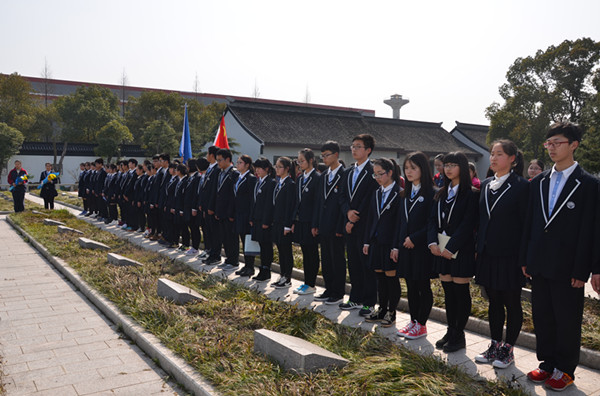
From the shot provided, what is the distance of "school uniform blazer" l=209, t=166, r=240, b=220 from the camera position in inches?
332

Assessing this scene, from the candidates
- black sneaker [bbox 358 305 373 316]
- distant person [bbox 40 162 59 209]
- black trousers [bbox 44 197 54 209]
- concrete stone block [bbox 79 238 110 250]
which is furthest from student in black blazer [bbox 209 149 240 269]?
black trousers [bbox 44 197 54 209]

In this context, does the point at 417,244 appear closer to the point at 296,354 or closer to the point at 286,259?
the point at 296,354

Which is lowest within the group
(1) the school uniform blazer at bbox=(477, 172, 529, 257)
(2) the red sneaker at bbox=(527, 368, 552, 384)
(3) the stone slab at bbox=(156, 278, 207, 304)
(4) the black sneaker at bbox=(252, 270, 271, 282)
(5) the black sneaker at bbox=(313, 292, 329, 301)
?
(4) the black sneaker at bbox=(252, 270, 271, 282)

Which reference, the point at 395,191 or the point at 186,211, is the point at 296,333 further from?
the point at 186,211

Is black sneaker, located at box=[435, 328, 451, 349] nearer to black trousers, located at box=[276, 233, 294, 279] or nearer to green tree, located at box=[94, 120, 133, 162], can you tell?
black trousers, located at box=[276, 233, 294, 279]

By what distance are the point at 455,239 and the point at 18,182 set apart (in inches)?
678

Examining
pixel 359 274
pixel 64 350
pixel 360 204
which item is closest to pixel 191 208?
pixel 359 274

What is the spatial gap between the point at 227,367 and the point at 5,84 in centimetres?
4002

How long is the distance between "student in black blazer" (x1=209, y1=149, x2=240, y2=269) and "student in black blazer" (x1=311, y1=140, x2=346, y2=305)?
2488 millimetres

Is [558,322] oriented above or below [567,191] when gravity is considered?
below

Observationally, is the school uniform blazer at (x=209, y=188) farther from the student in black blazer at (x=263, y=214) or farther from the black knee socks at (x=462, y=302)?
the black knee socks at (x=462, y=302)

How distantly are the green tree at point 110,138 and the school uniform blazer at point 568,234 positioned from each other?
35.2m

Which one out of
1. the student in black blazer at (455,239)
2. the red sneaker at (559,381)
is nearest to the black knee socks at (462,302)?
the student in black blazer at (455,239)

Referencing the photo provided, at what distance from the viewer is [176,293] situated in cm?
596
